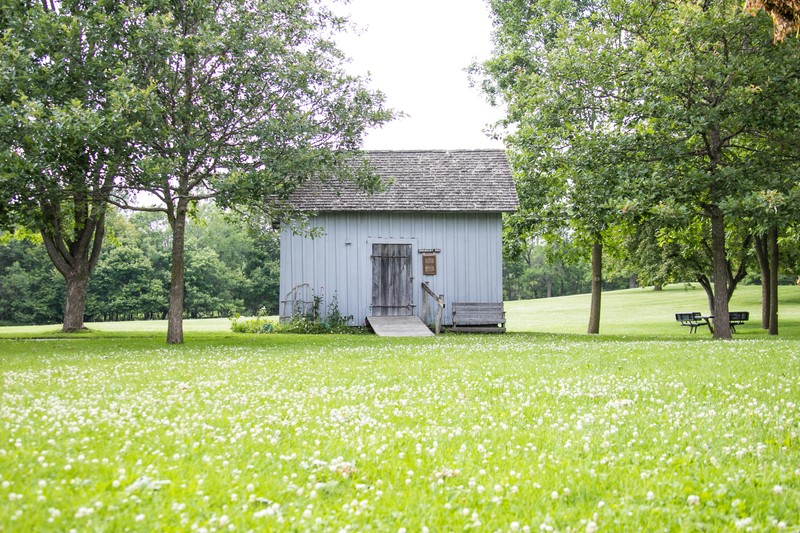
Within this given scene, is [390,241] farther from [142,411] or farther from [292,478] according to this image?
[292,478]

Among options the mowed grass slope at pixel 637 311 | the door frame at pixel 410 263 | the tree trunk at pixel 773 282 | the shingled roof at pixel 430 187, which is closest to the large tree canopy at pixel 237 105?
the shingled roof at pixel 430 187

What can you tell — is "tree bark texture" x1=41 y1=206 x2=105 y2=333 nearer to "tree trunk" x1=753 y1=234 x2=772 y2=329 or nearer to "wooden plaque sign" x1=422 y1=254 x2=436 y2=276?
"wooden plaque sign" x1=422 y1=254 x2=436 y2=276

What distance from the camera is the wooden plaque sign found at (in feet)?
88.0

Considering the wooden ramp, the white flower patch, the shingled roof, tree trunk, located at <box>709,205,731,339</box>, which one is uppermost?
the shingled roof

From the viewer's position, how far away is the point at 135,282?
67250mm

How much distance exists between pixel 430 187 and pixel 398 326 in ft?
22.7

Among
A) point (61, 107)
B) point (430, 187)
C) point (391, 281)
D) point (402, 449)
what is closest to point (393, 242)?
point (391, 281)

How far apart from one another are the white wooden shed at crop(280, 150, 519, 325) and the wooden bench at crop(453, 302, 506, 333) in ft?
2.01

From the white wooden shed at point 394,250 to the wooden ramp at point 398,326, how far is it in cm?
77

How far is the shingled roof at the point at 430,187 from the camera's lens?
26.6 meters

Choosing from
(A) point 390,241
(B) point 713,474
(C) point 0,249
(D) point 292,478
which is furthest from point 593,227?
(C) point 0,249

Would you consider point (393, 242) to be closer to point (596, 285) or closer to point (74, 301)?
point (596, 285)

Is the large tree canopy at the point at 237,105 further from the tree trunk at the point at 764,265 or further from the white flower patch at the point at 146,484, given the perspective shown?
the tree trunk at the point at 764,265

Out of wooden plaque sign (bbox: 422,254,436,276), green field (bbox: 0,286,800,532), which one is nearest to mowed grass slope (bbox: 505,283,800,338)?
wooden plaque sign (bbox: 422,254,436,276)
